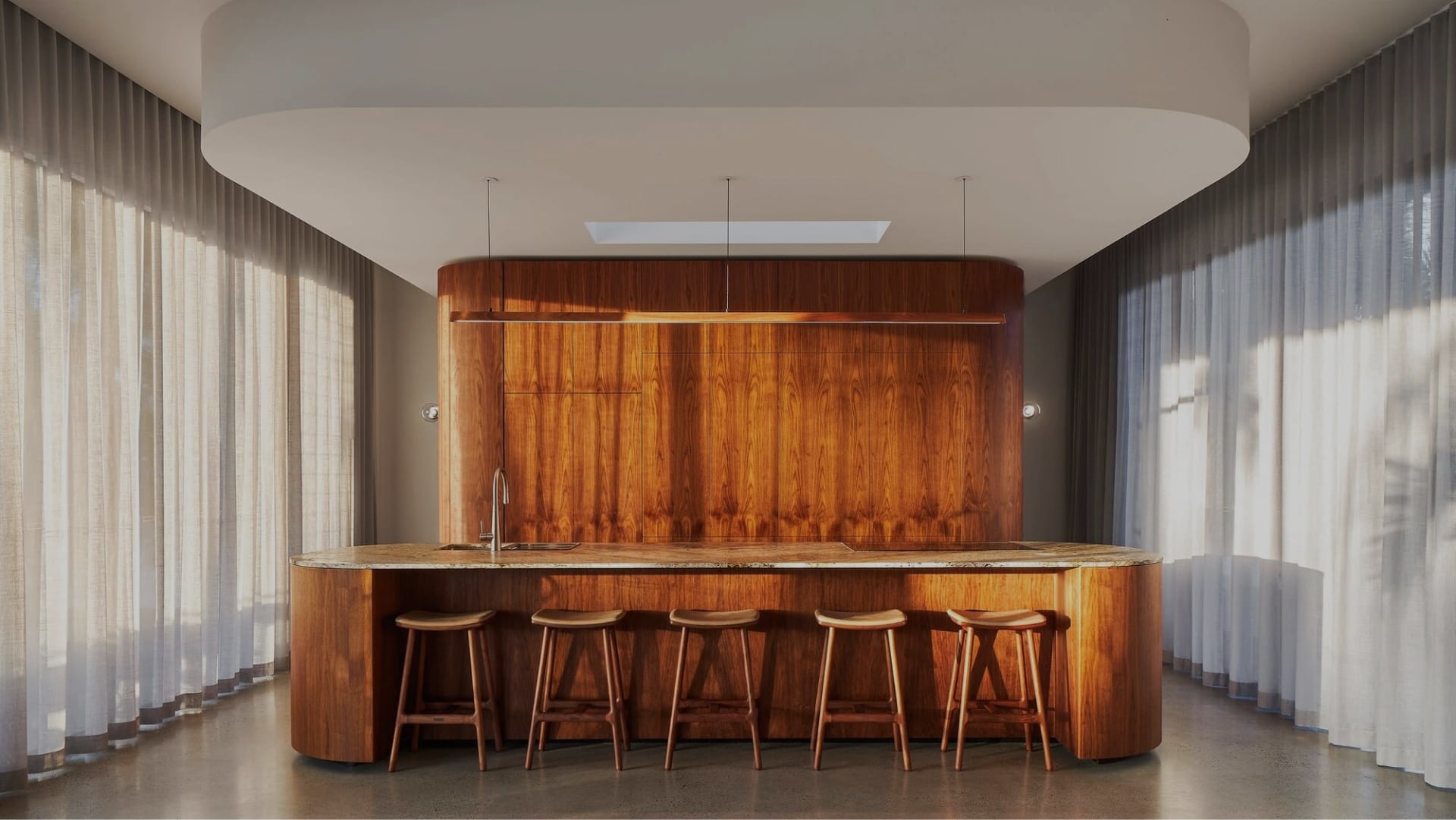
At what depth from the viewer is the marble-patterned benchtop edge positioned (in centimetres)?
418

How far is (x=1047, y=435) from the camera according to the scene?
8414 mm

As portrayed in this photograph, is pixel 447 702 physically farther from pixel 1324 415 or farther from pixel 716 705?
pixel 1324 415

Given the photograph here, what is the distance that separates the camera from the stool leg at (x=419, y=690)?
4383 millimetres

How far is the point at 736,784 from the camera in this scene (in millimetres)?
3945

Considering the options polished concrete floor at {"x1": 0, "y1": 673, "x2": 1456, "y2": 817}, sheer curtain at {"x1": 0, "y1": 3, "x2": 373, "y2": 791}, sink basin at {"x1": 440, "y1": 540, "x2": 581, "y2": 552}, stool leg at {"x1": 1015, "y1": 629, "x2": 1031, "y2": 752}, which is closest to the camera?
polished concrete floor at {"x1": 0, "y1": 673, "x2": 1456, "y2": 817}

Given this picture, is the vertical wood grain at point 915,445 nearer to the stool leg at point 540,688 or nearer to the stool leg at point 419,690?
the stool leg at point 540,688

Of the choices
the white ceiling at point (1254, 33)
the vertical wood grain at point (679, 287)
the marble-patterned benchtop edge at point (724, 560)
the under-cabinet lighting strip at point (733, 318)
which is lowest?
the marble-patterned benchtop edge at point (724, 560)

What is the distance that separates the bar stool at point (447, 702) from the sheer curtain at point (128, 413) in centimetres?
144

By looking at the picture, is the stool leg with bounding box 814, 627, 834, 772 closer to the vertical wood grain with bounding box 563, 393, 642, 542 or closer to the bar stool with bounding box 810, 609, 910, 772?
the bar stool with bounding box 810, 609, 910, 772

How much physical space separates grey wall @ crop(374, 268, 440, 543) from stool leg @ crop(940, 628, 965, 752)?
5.32 meters

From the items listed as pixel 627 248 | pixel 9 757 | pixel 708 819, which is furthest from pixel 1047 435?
pixel 9 757

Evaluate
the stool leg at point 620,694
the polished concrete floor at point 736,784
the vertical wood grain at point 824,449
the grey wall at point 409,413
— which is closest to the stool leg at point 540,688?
the polished concrete floor at point 736,784

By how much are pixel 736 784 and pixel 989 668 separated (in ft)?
4.61

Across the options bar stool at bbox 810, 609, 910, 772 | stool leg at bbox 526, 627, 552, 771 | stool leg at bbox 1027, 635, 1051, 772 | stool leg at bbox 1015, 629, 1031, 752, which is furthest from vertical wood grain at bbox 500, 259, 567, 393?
stool leg at bbox 1027, 635, 1051, 772
